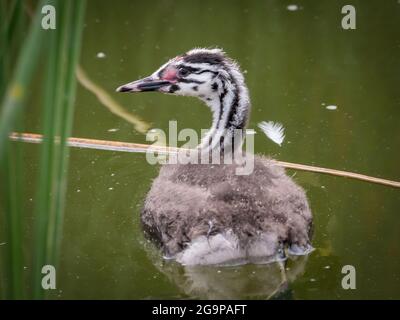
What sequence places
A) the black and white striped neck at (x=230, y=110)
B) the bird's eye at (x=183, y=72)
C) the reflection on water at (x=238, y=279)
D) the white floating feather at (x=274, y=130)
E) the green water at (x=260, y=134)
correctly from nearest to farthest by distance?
1. the reflection on water at (x=238, y=279)
2. the green water at (x=260, y=134)
3. the black and white striped neck at (x=230, y=110)
4. the bird's eye at (x=183, y=72)
5. the white floating feather at (x=274, y=130)

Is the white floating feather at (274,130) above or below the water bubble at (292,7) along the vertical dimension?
below

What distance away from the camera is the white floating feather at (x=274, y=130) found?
538 cm

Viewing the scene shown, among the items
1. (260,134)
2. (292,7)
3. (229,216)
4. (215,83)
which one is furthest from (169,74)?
(292,7)

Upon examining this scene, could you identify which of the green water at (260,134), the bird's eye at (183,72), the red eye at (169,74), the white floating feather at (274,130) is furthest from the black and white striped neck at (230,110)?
the white floating feather at (274,130)

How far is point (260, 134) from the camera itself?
216 inches

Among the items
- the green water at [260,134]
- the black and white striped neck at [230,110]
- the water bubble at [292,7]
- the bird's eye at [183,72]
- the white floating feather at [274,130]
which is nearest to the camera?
the green water at [260,134]

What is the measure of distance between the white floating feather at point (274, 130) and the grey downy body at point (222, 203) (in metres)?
0.89

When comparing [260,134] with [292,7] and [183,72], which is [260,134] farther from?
[292,7]

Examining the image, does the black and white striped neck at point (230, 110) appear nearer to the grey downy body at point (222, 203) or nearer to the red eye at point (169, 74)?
the grey downy body at point (222, 203)

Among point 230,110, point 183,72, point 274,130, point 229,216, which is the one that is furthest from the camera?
point 274,130

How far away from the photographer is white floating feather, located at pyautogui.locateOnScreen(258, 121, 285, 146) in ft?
17.6

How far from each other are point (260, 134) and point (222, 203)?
5.50ft

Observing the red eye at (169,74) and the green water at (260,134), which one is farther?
the red eye at (169,74)
